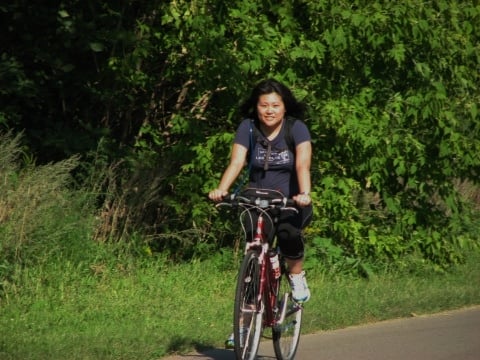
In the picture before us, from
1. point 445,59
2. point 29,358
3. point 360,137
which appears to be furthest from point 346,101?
point 29,358

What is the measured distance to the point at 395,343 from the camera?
28.3ft

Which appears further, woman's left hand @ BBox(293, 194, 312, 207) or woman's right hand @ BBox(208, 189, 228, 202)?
woman's right hand @ BBox(208, 189, 228, 202)

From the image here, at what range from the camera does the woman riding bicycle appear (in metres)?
7.24

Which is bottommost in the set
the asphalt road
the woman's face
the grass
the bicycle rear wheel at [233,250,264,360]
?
the asphalt road

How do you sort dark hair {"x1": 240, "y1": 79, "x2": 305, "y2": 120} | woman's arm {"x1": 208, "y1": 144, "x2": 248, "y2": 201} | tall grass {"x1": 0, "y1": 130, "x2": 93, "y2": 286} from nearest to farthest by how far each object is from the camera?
woman's arm {"x1": 208, "y1": 144, "x2": 248, "y2": 201}
dark hair {"x1": 240, "y1": 79, "x2": 305, "y2": 120}
tall grass {"x1": 0, "y1": 130, "x2": 93, "y2": 286}

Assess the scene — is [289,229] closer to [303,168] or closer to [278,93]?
[303,168]

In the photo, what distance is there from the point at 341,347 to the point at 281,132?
79.7 inches

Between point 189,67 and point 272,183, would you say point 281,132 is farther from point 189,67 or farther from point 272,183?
point 189,67

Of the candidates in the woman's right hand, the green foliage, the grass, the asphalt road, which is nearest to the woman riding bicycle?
the woman's right hand

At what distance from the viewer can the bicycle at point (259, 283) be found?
6.78m

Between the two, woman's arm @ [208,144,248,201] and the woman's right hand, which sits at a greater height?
woman's arm @ [208,144,248,201]

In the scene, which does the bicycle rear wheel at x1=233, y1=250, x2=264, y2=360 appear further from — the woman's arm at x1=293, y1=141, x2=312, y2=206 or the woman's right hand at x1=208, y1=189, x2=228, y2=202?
the woman's arm at x1=293, y1=141, x2=312, y2=206

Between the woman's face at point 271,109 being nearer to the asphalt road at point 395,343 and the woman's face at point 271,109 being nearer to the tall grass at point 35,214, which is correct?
the asphalt road at point 395,343

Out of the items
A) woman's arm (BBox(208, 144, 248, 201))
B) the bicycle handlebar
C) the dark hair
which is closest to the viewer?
the bicycle handlebar
